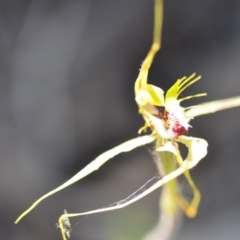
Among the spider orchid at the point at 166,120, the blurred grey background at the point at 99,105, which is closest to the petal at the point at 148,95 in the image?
the spider orchid at the point at 166,120

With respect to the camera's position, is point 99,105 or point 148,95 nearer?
point 148,95

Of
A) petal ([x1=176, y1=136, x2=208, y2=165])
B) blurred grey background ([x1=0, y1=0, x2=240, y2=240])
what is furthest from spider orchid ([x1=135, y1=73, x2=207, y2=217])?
blurred grey background ([x1=0, y1=0, x2=240, y2=240])

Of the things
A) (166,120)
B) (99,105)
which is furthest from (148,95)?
(99,105)

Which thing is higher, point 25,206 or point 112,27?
point 112,27

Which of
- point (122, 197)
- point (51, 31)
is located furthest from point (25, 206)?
point (51, 31)

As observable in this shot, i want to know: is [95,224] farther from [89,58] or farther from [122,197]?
[89,58]

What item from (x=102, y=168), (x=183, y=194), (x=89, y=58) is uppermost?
(x=89, y=58)

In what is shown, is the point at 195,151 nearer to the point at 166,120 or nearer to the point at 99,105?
the point at 166,120

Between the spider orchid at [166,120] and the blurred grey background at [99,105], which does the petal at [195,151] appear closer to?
the spider orchid at [166,120]
